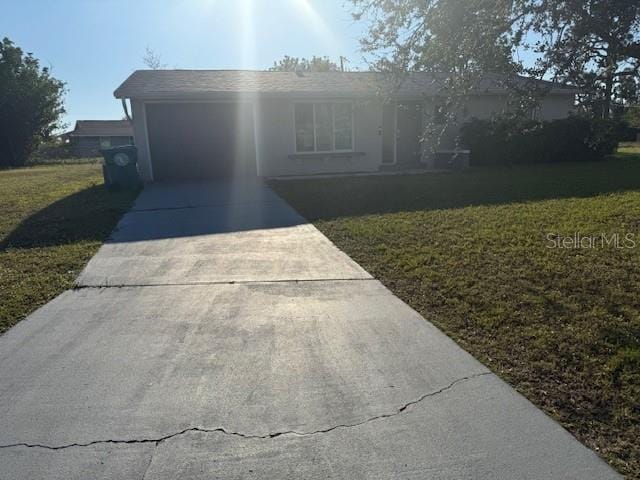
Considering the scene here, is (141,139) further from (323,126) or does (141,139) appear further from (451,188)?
(451,188)

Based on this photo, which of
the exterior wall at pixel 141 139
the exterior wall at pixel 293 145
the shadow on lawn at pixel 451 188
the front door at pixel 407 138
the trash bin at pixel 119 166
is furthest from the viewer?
the front door at pixel 407 138

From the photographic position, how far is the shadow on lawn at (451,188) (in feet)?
30.5

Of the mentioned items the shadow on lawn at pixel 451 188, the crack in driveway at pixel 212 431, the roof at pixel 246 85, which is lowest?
the crack in driveway at pixel 212 431

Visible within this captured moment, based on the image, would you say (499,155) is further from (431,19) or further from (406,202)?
(431,19)

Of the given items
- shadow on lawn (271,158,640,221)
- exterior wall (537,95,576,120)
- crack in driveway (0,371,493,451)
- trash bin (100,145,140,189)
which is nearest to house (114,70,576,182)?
exterior wall (537,95,576,120)

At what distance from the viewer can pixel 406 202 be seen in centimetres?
955

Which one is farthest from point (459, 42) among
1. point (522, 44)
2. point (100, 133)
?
point (100, 133)

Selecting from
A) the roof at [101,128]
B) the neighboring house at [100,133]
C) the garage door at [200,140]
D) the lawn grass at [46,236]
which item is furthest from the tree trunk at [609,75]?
the roof at [101,128]

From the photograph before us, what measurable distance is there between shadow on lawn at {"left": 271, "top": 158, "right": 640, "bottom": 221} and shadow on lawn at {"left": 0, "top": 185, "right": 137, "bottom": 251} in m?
3.53

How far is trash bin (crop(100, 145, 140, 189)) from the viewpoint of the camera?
40.0 ft

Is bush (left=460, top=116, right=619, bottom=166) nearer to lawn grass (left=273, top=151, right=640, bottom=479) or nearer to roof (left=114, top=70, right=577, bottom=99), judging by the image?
roof (left=114, top=70, right=577, bottom=99)

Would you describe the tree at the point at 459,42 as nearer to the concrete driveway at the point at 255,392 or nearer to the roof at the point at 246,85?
the concrete driveway at the point at 255,392

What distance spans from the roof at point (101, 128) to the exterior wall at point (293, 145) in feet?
129

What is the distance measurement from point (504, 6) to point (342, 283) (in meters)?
3.56
